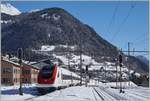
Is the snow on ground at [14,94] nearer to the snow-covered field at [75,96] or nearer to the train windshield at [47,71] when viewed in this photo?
the snow-covered field at [75,96]

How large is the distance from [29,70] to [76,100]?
81904 mm

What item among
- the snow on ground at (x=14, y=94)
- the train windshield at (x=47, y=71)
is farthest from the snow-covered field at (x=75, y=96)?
the train windshield at (x=47, y=71)

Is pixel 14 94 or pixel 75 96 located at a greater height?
pixel 75 96

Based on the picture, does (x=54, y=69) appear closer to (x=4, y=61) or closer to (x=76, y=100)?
(x=76, y=100)

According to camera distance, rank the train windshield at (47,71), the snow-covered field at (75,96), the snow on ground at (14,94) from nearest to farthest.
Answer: the snow-covered field at (75,96)
the snow on ground at (14,94)
the train windshield at (47,71)

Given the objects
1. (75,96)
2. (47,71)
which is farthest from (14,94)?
(75,96)

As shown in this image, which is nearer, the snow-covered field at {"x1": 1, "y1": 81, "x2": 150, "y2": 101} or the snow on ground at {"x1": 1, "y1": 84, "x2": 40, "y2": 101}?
the snow-covered field at {"x1": 1, "y1": 81, "x2": 150, "y2": 101}

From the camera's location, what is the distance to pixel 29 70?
115625 millimetres

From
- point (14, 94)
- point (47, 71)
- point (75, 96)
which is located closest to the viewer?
point (75, 96)

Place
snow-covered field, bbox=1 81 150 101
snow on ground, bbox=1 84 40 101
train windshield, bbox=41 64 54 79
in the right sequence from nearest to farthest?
snow-covered field, bbox=1 81 150 101 → snow on ground, bbox=1 84 40 101 → train windshield, bbox=41 64 54 79

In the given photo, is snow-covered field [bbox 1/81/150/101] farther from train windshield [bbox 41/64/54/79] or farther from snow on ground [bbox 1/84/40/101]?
train windshield [bbox 41/64/54/79]

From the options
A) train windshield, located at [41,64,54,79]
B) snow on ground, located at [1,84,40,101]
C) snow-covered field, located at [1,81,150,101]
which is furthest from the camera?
train windshield, located at [41,64,54,79]

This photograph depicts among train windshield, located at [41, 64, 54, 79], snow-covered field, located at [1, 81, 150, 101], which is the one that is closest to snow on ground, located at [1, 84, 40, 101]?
snow-covered field, located at [1, 81, 150, 101]

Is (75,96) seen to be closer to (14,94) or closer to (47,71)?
(14,94)
